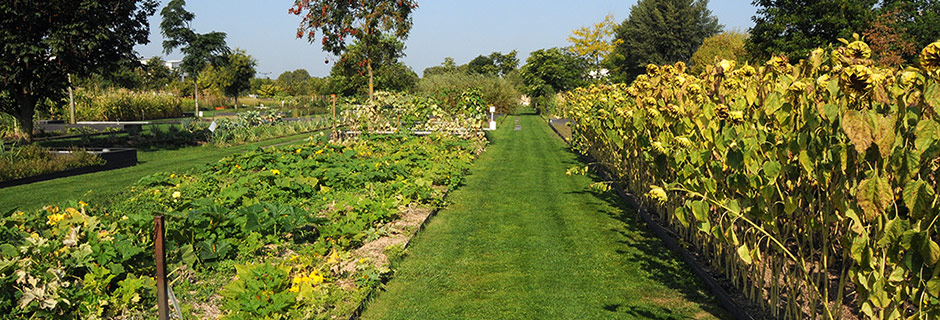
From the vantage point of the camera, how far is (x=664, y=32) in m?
55.2

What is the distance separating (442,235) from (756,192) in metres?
3.68

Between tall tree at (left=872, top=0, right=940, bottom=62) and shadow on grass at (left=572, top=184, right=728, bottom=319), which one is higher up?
tall tree at (left=872, top=0, right=940, bottom=62)

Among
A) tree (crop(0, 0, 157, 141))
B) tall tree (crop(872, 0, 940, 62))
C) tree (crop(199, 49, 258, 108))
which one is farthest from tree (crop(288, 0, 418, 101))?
tree (crop(199, 49, 258, 108))

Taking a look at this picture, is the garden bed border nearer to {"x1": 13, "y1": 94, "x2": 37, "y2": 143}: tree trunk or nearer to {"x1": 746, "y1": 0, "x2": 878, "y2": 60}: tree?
{"x1": 13, "y1": 94, "x2": 37, "y2": 143}: tree trunk

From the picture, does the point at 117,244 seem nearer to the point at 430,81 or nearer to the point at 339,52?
the point at 339,52

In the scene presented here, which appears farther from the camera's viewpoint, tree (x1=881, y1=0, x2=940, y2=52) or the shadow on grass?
tree (x1=881, y1=0, x2=940, y2=52)

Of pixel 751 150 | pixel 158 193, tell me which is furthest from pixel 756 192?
pixel 158 193

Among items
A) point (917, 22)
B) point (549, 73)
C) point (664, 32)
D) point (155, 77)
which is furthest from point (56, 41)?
point (664, 32)

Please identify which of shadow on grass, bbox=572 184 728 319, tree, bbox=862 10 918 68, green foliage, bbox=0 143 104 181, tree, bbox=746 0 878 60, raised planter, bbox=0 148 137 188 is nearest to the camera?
shadow on grass, bbox=572 184 728 319

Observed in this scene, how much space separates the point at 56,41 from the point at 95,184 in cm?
425

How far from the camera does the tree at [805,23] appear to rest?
29.9 metres

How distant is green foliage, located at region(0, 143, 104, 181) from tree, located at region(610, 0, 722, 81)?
158 ft

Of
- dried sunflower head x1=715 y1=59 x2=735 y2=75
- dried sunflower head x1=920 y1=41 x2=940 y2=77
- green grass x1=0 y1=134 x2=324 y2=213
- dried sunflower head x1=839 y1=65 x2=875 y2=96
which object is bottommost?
green grass x1=0 y1=134 x2=324 y2=213

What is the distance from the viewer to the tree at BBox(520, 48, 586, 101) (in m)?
45.6
